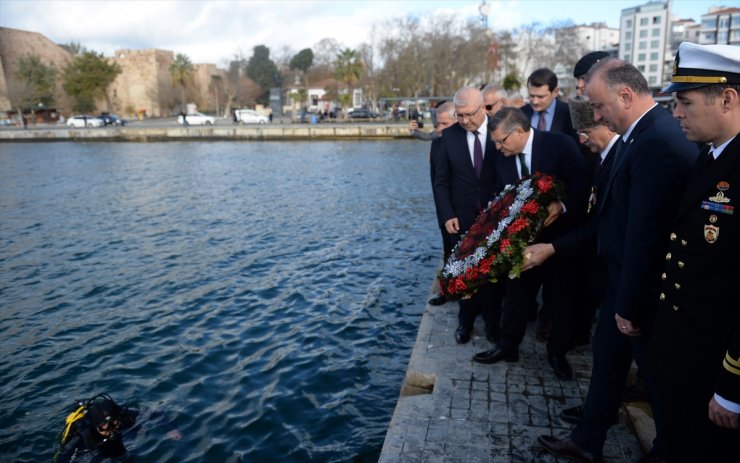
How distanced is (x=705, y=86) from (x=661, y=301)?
41.3 inches

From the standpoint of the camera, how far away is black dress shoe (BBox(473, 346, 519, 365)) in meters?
5.05

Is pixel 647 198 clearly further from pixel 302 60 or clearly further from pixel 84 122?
pixel 302 60

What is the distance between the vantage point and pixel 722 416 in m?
2.29

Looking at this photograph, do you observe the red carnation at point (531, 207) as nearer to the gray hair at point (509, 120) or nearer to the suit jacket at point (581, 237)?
the suit jacket at point (581, 237)

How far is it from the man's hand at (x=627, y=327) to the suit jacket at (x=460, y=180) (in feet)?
8.98

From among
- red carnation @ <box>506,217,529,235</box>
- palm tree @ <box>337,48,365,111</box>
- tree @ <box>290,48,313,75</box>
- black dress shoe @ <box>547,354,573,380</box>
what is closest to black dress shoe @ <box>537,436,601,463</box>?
black dress shoe @ <box>547,354,573,380</box>

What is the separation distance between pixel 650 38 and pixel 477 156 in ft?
425

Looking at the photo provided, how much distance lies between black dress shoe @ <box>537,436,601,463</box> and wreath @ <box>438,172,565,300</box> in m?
1.22

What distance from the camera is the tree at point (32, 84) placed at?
60938 millimetres

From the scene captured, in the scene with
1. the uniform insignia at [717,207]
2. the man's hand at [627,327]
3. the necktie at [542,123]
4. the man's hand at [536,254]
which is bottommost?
the man's hand at [627,327]

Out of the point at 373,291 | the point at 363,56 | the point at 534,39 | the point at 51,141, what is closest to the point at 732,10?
the point at 534,39

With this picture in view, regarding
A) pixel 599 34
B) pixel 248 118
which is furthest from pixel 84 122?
pixel 599 34

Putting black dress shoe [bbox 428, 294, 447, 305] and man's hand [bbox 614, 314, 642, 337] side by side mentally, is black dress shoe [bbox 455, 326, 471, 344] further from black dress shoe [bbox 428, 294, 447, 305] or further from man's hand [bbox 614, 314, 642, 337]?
man's hand [bbox 614, 314, 642, 337]

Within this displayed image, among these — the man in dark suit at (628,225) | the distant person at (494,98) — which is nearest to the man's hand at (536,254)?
the man in dark suit at (628,225)
